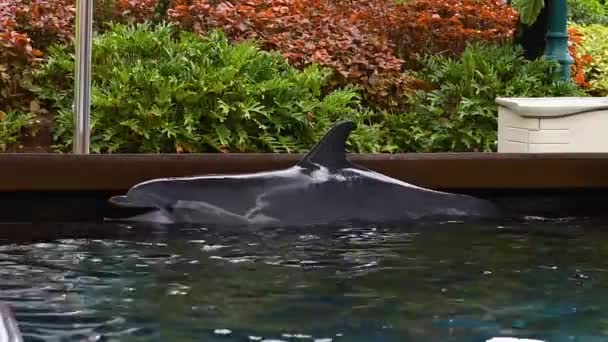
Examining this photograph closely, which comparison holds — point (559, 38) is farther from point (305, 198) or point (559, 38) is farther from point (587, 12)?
point (587, 12)

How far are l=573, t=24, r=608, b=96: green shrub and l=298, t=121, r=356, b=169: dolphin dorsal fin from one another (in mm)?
6222

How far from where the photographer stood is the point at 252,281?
527 cm

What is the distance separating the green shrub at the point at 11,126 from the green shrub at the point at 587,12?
1236 centimetres

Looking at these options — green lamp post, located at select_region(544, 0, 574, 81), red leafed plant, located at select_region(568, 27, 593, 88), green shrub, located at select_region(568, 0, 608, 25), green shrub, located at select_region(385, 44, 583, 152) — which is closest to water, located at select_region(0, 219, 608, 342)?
green shrub, located at select_region(385, 44, 583, 152)

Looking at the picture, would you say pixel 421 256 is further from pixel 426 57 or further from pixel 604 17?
pixel 604 17

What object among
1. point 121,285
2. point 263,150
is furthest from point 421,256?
point 263,150

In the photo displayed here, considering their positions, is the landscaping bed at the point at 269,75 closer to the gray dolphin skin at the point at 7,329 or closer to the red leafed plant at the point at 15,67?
the red leafed plant at the point at 15,67

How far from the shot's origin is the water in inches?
172

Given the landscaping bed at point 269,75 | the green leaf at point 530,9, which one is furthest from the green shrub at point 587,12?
the green leaf at point 530,9

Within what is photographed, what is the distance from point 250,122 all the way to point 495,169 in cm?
267

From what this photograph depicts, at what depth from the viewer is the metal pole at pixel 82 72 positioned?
7.54 meters

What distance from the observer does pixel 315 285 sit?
520 centimetres

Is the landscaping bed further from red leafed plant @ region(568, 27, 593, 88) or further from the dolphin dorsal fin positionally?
the dolphin dorsal fin

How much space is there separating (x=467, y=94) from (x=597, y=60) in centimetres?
333
